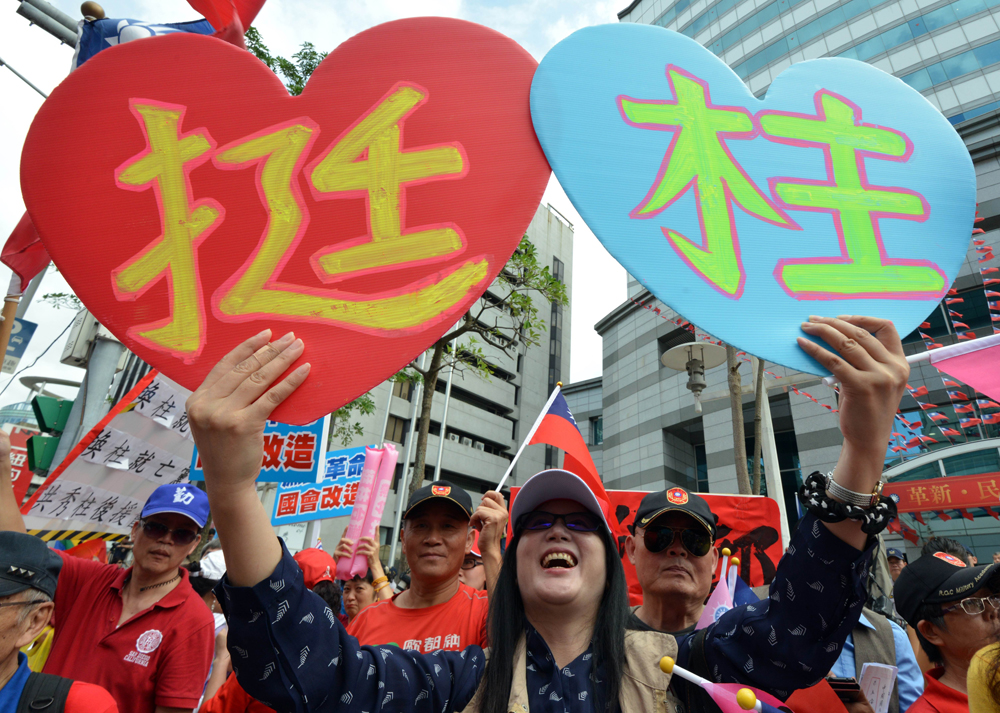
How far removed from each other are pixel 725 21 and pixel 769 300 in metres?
27.9

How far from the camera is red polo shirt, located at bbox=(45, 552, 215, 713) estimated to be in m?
2.21

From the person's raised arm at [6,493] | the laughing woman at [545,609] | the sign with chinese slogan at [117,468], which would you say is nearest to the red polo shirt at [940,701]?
the laughing woman at [545,609]

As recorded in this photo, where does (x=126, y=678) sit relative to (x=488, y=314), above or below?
below

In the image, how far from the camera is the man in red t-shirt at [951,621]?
5.89 feet

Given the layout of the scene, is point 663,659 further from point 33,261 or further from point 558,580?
point 33,261

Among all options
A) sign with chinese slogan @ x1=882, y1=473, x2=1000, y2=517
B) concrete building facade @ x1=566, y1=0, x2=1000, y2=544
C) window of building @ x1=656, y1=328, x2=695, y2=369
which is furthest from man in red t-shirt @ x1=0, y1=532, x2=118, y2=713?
→ window of building @ x1=656, y1=328, x2=695, y2=369

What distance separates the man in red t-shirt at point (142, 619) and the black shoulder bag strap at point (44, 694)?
680 mm

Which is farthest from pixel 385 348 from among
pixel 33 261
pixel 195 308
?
pixel 33 261

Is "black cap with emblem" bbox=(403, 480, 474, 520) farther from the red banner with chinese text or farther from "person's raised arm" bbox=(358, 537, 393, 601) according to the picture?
the red banner with chinese text

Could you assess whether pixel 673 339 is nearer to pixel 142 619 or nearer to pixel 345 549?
pixel 345 549

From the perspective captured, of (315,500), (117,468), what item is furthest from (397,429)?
(117,468)

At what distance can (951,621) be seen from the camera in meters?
1.91

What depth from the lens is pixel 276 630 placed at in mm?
1043

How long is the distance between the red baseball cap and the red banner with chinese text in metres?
10.6
